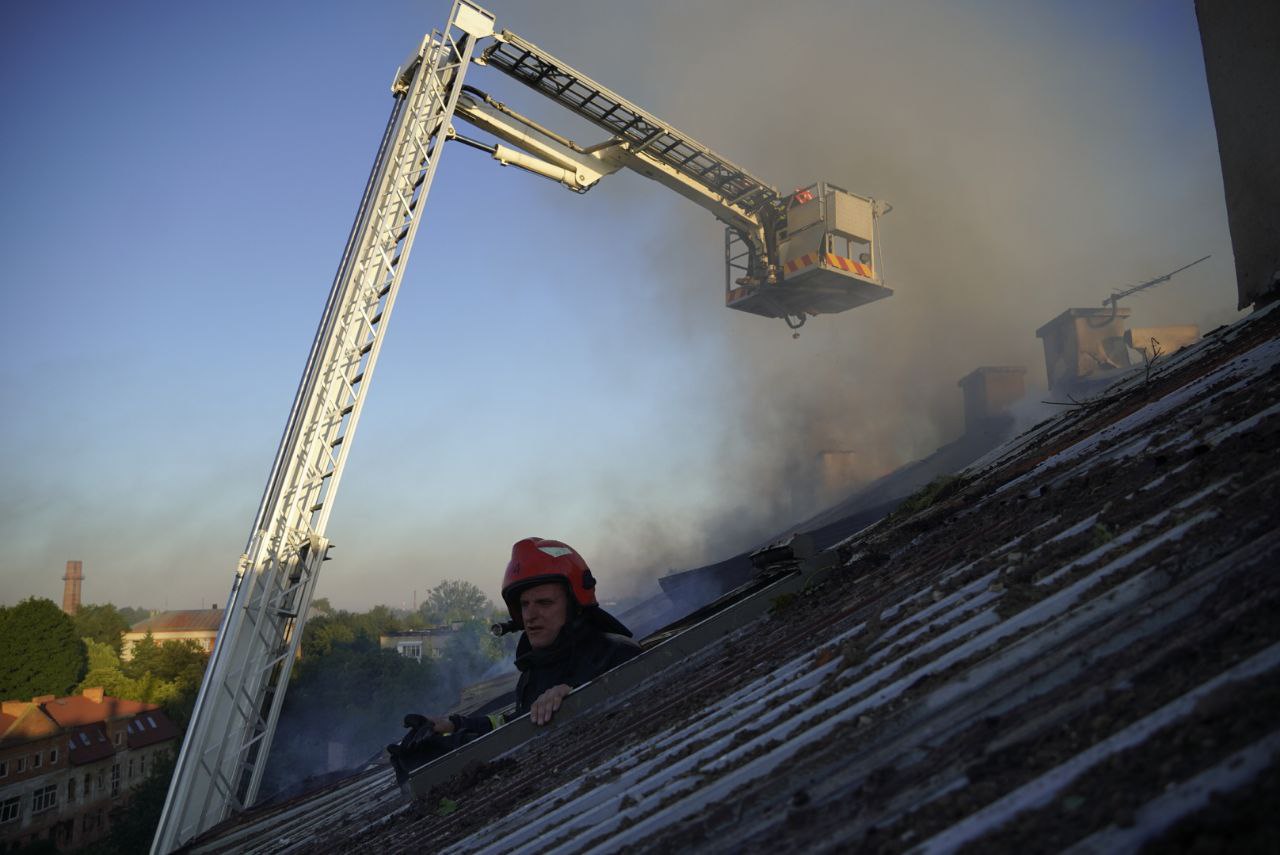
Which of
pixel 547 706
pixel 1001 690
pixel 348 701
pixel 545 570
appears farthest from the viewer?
pixel 348 701

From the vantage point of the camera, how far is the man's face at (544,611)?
5.09 m

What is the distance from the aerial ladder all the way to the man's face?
18.1 feet

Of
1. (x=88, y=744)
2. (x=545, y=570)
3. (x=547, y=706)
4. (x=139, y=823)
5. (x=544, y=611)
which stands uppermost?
(x=545, y=570)

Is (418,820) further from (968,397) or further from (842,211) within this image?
(968,397)

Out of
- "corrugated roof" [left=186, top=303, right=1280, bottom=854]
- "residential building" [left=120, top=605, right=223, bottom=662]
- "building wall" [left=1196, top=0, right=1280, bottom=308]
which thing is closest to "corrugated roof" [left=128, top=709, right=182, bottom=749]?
"residential building" [left=120, top=605, right=223, bottom=662]

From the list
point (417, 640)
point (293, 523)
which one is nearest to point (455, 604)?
point (417, 640)

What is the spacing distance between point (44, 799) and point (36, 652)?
42.8 feet

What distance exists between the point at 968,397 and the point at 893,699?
73.8 ft

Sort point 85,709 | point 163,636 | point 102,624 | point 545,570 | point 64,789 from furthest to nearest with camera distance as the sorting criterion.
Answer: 1. point 102,624
2. point 163,636
3. point 85,709
4. point 64,789
5. point 545,570

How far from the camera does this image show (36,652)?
34781mm

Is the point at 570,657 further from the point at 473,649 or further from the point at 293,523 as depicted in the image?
the point at 473,649

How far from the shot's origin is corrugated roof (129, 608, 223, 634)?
53.8 m

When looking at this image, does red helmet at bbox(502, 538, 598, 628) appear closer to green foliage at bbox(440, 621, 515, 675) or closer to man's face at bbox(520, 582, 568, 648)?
man's face at bbox(520, 582, 568, 648)

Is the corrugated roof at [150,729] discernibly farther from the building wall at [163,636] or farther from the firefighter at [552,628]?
the firefighter at [552,628]
